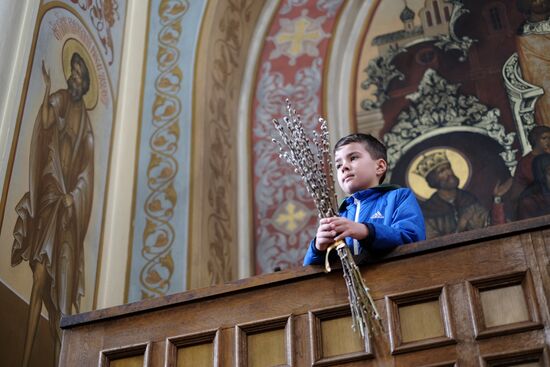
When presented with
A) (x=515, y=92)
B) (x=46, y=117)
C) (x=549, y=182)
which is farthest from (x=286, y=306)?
(x=515, y=92)

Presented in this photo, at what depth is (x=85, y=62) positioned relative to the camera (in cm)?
541

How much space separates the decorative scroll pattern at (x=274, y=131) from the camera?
19.5ft

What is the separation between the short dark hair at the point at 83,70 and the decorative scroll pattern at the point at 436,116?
2.04 m

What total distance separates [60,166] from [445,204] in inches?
96.4

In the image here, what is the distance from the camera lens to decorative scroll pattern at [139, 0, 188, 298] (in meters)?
5.47

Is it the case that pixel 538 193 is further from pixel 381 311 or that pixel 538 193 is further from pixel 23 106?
pixel 23 106

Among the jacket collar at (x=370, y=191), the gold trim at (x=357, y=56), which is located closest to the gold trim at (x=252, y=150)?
the gold trim at (x=357, y=56)

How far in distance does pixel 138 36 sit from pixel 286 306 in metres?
3.81

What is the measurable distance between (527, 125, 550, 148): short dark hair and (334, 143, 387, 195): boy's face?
2.34m

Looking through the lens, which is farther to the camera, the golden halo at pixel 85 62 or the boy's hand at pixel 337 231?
the golden halo at pixel 85 62

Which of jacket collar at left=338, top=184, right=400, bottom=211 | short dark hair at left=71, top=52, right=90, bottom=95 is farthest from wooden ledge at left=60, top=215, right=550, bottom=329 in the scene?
short dark hair at left=71, top=52, right=90, bottom=95

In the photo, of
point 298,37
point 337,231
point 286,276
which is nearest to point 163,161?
point 298,37

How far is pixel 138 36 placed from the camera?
6379 mm

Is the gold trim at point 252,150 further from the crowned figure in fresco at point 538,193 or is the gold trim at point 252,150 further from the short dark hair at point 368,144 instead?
the short dark hair at point 368,144
